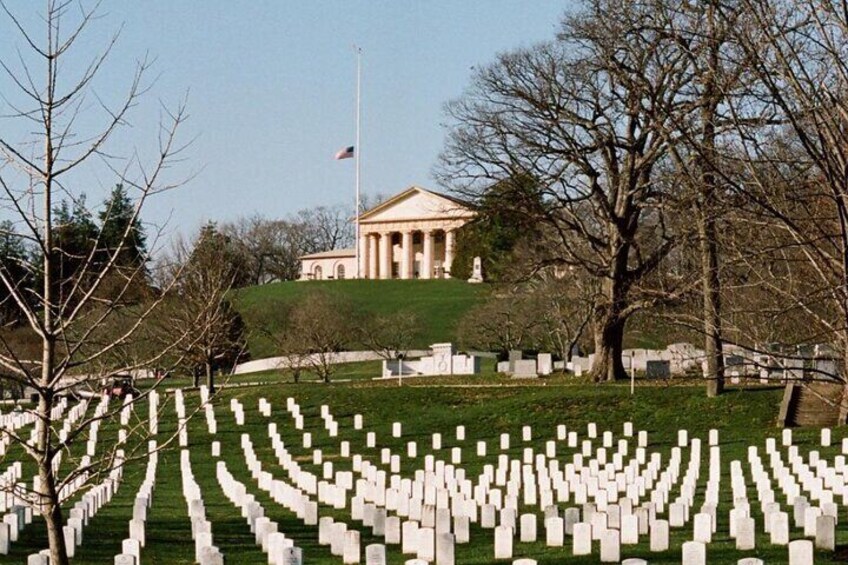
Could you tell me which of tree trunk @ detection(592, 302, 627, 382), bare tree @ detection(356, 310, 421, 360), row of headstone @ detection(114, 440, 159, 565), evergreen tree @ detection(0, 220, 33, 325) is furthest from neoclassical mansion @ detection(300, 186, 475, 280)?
row of headstone @ detection(114, 440, 159, 565)

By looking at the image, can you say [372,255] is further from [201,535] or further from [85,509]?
[201,535]

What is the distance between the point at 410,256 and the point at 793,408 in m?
87.6

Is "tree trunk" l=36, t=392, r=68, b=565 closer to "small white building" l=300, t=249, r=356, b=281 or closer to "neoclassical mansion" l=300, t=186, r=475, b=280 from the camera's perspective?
"neoclassical mansion" l=300, t=186, r=475, b=280

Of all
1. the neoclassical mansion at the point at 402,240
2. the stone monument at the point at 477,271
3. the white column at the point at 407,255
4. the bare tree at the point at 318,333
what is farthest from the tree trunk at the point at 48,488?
the white column at the point at 407,255

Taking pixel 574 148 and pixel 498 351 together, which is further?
pixel 498 351

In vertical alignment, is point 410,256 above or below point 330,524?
above

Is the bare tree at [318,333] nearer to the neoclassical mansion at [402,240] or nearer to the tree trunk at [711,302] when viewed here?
the tree trunk at [711,302]

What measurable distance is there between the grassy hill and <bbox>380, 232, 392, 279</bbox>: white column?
1453 centimetres

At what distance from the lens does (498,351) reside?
68.1m

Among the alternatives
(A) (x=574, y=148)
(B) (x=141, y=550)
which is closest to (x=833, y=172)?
(B) (x=141, y=550)

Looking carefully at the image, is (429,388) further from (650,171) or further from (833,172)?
(833,172)

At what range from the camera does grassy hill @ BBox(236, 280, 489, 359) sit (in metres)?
81.6

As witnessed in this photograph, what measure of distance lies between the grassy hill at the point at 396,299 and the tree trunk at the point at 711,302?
1711 inches

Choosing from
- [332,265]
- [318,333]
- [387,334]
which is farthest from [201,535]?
[332,265]
